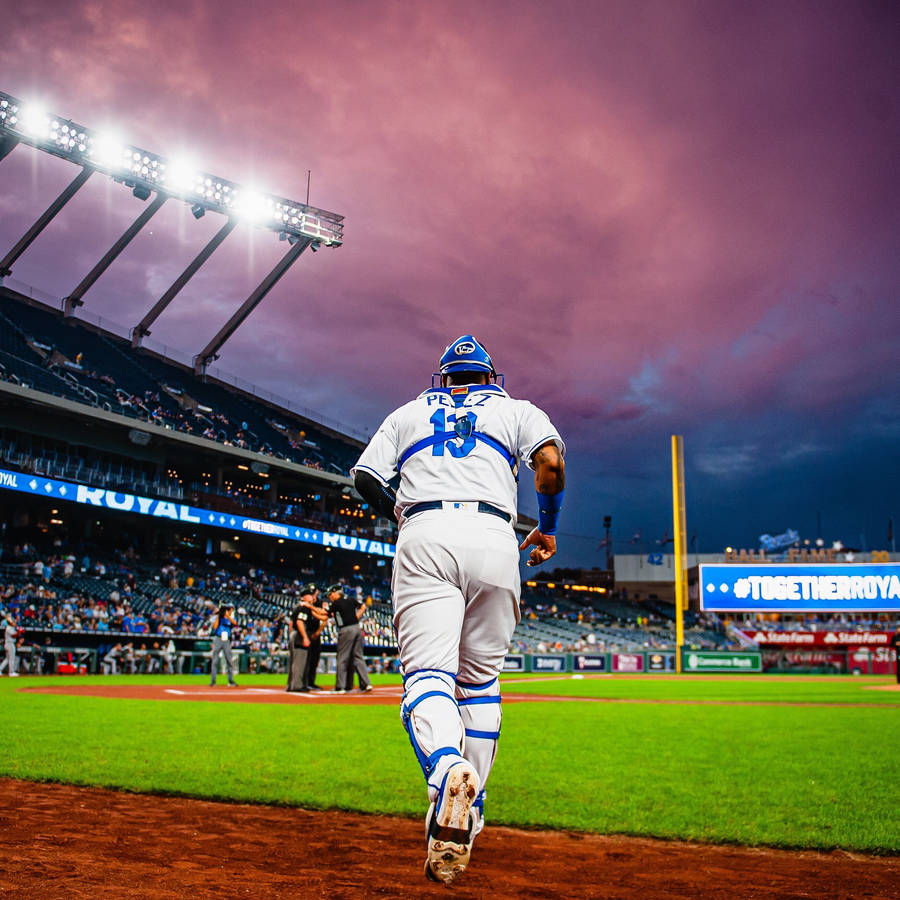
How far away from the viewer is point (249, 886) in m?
3.26

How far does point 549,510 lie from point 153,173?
35364 millimetres

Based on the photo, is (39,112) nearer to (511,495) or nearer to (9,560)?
(9,560)

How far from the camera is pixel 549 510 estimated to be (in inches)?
156

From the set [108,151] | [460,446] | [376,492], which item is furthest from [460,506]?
[108,151]

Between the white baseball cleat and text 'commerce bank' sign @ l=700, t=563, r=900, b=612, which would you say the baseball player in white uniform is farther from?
text 'commerce bank' sign @ l=700, t=563, r=900, b=612

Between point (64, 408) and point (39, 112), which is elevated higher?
point (39, 112)

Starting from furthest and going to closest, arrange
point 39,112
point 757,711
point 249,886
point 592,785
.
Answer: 1. point 39,112
2. point 757,711
3. point 592,785
4. point 249,886

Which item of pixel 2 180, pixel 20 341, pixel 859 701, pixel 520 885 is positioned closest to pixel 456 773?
pixel 520 885

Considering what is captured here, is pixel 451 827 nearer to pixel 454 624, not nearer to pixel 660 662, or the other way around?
pixel 454 624

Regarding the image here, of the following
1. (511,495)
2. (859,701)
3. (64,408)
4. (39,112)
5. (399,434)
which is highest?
(39,112)

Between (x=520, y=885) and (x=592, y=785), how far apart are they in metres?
2.69

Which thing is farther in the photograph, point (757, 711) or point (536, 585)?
point (536, 585)

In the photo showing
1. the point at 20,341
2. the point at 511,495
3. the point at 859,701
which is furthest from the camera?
the point at 20,341

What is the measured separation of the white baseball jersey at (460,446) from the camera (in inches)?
147
